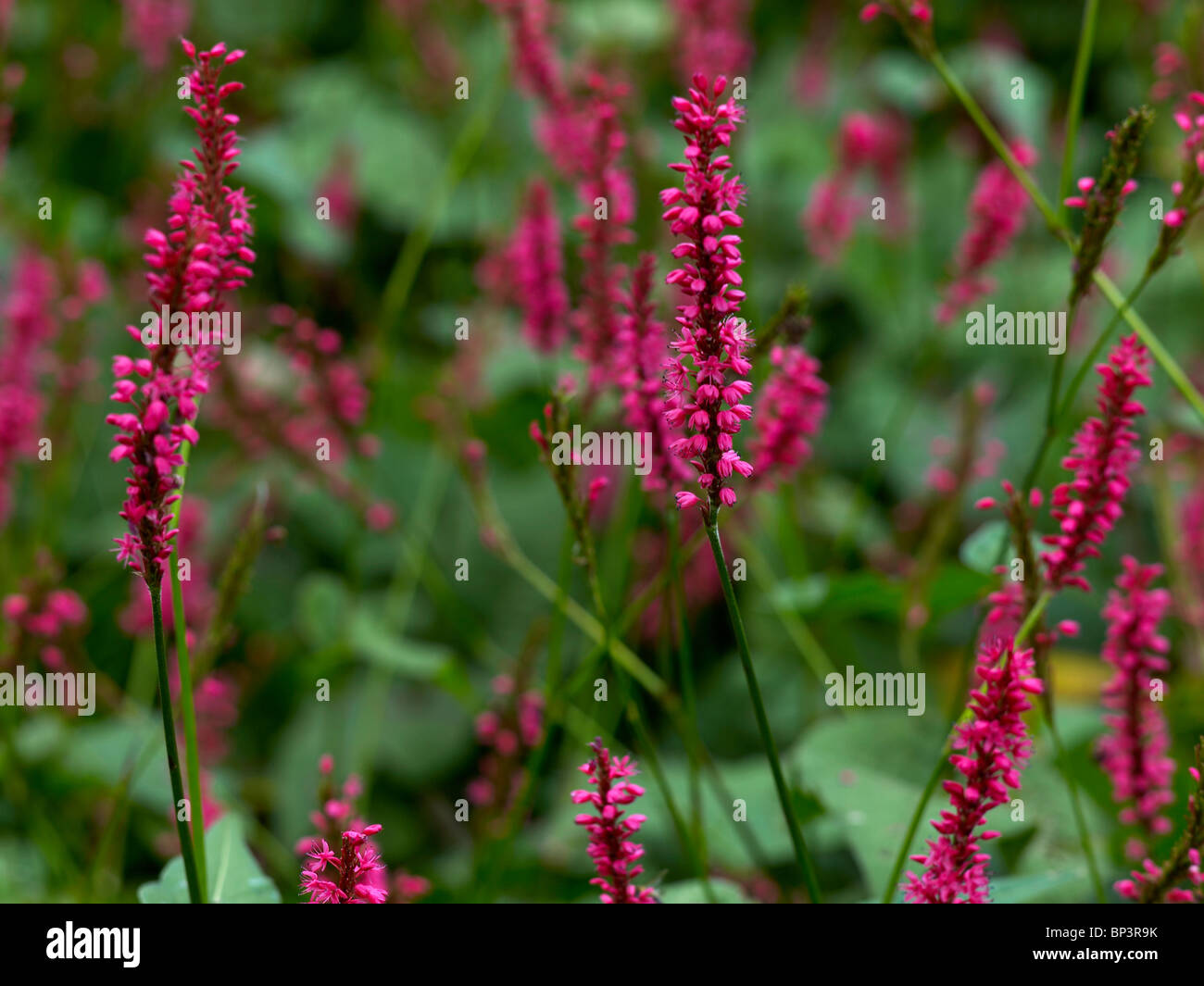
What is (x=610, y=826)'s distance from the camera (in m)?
0.86

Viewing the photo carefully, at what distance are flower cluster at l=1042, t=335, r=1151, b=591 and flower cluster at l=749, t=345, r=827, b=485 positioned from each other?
0.28m

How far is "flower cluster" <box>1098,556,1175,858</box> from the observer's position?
1.13m

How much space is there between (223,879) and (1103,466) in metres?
0.87

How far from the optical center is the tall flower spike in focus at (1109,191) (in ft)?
3.34

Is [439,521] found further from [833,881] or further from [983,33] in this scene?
[983,33]

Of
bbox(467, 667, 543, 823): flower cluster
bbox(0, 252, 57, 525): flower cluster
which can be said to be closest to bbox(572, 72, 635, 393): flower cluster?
bbox(467, 667, 543, 823): flower cluster

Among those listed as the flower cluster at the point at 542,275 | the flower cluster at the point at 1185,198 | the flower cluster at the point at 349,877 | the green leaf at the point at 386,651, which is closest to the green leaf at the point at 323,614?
the green leaf at the point at 386,651

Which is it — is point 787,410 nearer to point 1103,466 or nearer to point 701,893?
point 1103,466

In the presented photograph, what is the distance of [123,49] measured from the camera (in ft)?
10.3

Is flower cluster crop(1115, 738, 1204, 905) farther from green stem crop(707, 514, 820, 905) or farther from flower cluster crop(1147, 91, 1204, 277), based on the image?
flower cluster crop(1147, 91, 1204, 277)

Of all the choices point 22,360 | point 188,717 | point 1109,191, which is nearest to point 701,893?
point 188,717

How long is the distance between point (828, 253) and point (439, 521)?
951mm

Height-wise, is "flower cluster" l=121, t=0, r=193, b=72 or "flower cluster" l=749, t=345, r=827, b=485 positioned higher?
"flower cluster" l=121, t=0, r=193, b=72
